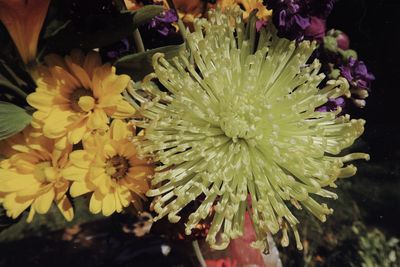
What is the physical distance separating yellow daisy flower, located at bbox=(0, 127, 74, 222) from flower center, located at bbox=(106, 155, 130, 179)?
1.6 inches

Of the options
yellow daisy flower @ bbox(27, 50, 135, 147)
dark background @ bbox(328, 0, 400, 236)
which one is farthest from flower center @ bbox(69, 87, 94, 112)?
dark background @ bbox(328, 0, 400, 236)

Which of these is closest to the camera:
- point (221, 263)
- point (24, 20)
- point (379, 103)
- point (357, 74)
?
point (24, 20)

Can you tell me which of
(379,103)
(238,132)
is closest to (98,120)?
(238,132)

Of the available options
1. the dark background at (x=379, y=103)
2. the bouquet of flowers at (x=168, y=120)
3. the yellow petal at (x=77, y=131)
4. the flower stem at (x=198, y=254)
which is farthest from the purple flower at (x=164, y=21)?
the dark background at (x=379, y=103)

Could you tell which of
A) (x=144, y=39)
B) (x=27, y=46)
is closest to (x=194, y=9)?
(x=144, y=39)

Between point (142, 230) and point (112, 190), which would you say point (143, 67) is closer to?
point (112, 190)

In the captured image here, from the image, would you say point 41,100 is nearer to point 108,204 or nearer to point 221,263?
point 108,204

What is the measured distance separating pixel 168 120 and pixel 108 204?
0.10 metres

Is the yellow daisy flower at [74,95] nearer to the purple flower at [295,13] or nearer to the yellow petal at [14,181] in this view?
the yellow petal at [14,181]

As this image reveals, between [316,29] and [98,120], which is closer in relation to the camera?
[98,120]

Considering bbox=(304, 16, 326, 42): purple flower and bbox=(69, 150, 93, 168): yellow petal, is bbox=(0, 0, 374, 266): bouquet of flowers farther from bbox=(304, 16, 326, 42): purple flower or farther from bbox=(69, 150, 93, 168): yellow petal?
bbox=(304, 16, 326, 42): purple flower

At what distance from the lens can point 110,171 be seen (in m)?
0.46

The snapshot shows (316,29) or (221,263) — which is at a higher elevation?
(316,29)

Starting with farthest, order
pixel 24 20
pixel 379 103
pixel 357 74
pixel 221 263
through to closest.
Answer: pixel 379 103
pixel 221 263
pixel 357 74
pixel 24 20
